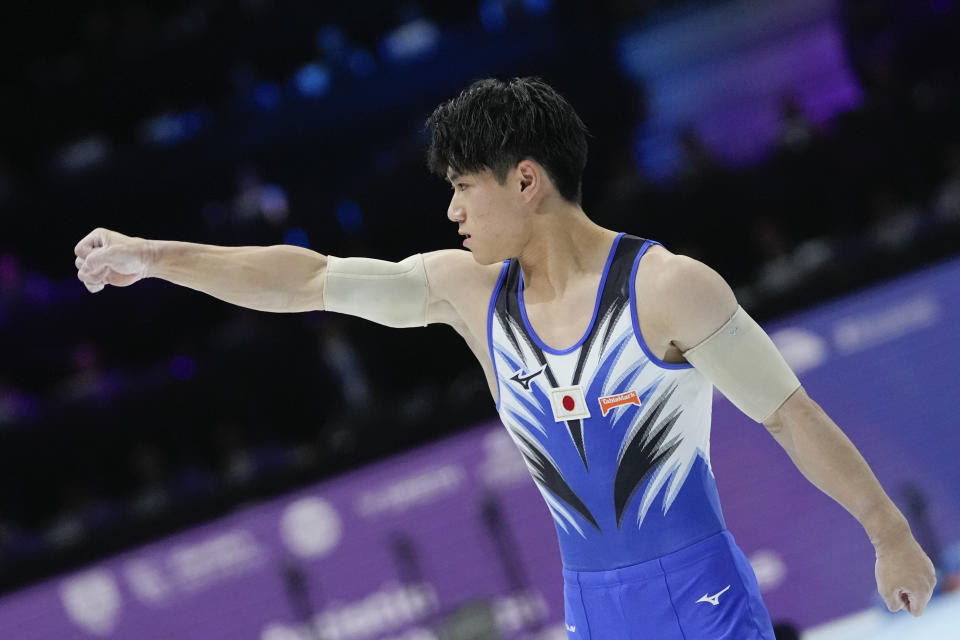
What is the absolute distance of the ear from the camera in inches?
110

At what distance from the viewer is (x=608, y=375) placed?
272 centimetres

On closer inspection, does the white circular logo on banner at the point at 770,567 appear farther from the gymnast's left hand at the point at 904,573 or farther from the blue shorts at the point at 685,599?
the gymnast's left hand at the point at 904,573

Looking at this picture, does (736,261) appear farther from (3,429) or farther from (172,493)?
(3,429)

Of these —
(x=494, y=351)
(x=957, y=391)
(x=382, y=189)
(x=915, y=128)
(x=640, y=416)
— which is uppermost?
(x=382, y=189)

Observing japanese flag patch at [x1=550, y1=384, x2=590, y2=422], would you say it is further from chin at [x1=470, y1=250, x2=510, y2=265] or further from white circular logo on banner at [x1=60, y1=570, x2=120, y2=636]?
white circular logo on banner at [x1=60, y1=570, x2=120, y2=636]

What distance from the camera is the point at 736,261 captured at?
845 cm

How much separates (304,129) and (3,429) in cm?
405

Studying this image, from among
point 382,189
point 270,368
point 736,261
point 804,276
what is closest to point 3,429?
point 270,368

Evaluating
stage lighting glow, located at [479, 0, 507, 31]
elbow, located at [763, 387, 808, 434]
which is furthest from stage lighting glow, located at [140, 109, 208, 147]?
elbow, located at [763, 387, 808, 434]

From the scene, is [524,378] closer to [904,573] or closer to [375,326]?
[904,573]

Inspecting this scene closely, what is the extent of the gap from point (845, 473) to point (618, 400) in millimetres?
567

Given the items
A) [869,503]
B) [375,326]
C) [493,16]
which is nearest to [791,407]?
[869,503]

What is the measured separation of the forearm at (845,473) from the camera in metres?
2.60

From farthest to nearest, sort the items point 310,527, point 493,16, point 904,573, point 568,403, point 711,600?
point 493,16, point 310,527, point 568,403, point 711,600, point 904,573
